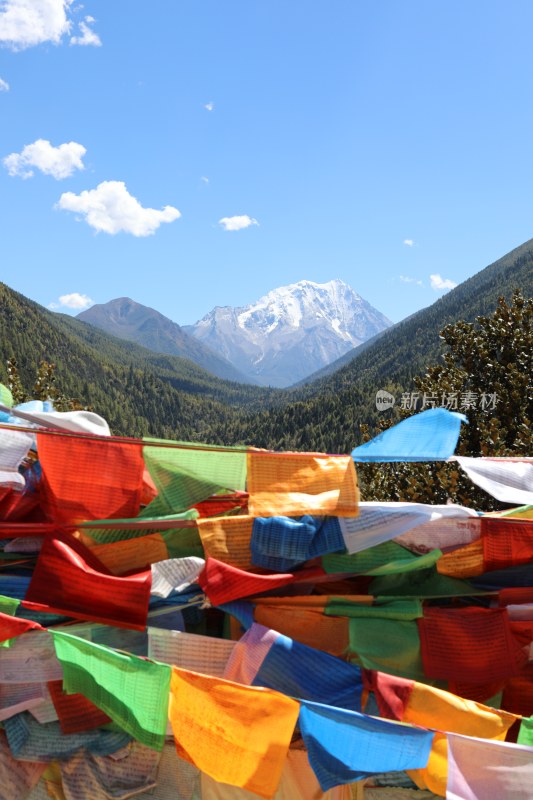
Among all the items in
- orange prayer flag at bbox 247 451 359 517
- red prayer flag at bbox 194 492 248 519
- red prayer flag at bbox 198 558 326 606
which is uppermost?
orange prayer flag at bbox 247 451 359 517

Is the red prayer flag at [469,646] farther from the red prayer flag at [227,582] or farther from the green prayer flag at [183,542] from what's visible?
the green prayer flag at [183,542]

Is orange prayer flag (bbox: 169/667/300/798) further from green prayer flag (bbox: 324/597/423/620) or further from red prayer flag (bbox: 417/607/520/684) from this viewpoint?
red prayer flag (bbox: 417/607/520/684)

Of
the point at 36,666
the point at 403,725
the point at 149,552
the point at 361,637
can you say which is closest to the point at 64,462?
the point at 149,552

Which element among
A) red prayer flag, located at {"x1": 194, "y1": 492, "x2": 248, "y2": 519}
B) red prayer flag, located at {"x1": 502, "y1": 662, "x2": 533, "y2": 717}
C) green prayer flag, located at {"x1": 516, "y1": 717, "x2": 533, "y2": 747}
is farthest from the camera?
red prayer flag, located at {"x1": 194, "y1": 492, "x2": 248, "y2": 519}

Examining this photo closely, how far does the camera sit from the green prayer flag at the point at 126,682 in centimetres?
279

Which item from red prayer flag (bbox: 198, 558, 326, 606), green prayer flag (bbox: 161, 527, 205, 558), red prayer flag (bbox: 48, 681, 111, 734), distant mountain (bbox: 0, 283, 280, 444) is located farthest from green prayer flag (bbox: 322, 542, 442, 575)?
distant mountain (bbox: 0, 283, 280, 444)

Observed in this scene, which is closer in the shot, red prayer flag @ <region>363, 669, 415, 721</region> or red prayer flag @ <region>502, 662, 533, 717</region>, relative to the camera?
red prayer flag @ <region>363, 669, 415, 721</region>

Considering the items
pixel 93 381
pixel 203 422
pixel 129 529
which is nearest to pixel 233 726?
pixel 129 529

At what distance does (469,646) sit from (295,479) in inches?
47.0

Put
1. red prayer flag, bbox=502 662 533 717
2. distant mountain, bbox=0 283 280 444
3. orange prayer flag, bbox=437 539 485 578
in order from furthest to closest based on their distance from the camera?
distant mountain, bbox=0 283 280 444 < orange prayer flag, bbox=437 539 485 578 < red prayer flag, bbox=502 662 533 717

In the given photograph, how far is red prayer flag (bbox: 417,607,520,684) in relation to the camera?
3.04 meters

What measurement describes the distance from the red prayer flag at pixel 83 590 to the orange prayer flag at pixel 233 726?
→ 0.46 metres

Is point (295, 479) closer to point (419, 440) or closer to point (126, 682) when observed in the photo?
point (419, 440)

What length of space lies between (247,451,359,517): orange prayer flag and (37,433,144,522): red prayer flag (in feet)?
2.12
